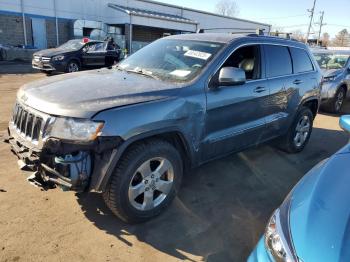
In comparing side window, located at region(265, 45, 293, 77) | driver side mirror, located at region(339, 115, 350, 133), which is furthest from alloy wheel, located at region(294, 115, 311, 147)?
driver side mirror, located at region(339, 115, 350, 133)

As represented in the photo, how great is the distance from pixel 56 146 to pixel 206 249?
1.62 m

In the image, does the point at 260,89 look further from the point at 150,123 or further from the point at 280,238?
the point at 280,238

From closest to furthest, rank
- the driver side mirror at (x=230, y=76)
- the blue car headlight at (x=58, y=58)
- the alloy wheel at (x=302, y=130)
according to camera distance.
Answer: the driver side mirror at (x=230, y=76)
the alloy wheel at (x=302, y=130)
the blue car headlight at (x=58, y=58)

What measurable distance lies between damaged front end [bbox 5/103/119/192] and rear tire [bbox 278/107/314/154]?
3.51 meters

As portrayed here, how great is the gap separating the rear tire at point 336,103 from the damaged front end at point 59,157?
8.07 m

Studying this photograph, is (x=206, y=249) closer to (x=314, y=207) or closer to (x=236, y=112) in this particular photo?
(x=314, y=207)

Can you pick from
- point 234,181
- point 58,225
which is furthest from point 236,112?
point 58,225

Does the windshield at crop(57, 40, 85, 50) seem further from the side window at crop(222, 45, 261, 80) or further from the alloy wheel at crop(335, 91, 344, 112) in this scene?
the side window at crop(222, 45, 261, 80)

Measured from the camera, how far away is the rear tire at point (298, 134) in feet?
17.5

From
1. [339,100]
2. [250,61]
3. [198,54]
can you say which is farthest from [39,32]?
Result: [198,54]

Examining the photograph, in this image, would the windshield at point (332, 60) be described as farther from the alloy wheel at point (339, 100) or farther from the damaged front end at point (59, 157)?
the damaged front end at point (59, 157)

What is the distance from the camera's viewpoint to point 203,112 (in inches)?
137

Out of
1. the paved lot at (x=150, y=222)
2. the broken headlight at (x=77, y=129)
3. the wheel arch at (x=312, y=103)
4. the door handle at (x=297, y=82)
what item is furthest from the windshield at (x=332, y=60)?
the broken headlight at (x=77, y=129)

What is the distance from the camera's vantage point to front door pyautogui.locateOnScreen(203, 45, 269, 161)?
3.64 m
